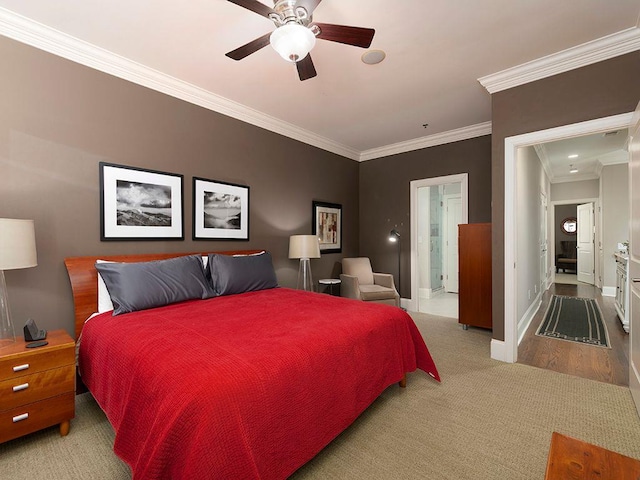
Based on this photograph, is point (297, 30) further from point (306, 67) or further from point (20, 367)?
point (20, 367)

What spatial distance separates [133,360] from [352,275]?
359cm

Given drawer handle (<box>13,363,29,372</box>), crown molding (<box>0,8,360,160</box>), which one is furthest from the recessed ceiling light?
drawer handle (<box>13,363,29,372</box>)

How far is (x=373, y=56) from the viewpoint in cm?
263

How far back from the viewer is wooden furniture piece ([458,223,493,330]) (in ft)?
12.6

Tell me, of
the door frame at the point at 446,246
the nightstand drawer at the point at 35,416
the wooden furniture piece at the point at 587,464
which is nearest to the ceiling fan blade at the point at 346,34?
the wooden furniture piece at the point at 587,464

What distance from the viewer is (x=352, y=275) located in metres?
4.82

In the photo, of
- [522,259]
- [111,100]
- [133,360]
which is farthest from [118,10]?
[522,259]

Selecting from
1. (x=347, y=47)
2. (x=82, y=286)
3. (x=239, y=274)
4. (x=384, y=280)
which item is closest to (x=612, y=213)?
→ (x=384, y=280)

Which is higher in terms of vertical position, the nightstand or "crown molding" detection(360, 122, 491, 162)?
"crown molding" detection(360, 122, 491, 162)

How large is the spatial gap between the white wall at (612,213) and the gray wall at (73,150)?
23.4 feet

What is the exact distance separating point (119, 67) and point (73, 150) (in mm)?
858

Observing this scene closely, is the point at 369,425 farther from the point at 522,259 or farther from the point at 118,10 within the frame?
the point at 118,10

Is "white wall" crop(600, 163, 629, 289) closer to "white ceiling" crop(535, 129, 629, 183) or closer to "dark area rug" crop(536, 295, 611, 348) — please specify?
"white ceiling" crop(535, 129, 629, 183)

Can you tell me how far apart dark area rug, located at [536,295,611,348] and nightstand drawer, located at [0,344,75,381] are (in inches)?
188
